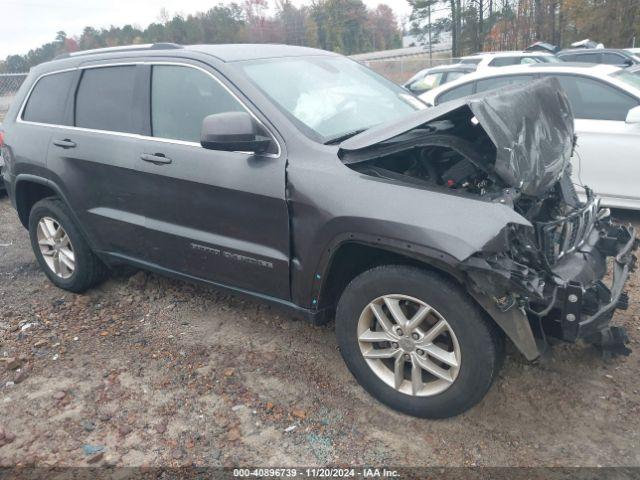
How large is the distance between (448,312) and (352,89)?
178 cm

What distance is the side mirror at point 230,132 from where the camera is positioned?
2.87 meters

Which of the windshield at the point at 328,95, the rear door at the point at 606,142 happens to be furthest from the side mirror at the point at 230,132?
the rear door at the point at 606,142

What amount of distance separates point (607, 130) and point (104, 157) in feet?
14.8

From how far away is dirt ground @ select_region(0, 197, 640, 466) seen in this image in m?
2.68

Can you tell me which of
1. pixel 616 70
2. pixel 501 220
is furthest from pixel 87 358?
pixel 616 70

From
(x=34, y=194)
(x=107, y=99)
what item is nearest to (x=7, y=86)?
(x=34, y=194)

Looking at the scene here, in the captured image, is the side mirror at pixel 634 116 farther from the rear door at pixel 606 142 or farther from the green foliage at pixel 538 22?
the green foliage at pixel 538 22

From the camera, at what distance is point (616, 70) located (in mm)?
5746

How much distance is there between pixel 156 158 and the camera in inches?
137

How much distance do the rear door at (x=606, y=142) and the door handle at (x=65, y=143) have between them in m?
4.31

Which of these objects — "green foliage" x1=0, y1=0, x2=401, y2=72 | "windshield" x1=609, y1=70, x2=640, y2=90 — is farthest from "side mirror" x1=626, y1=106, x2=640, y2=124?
"green foliage" x1=0, y1=0, x2=401, y2=72

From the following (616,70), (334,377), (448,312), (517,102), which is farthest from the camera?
(616,70)

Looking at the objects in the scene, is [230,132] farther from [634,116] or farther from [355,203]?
[634,116]

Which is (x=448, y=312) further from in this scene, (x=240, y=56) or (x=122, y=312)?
(x=122, y=312)
